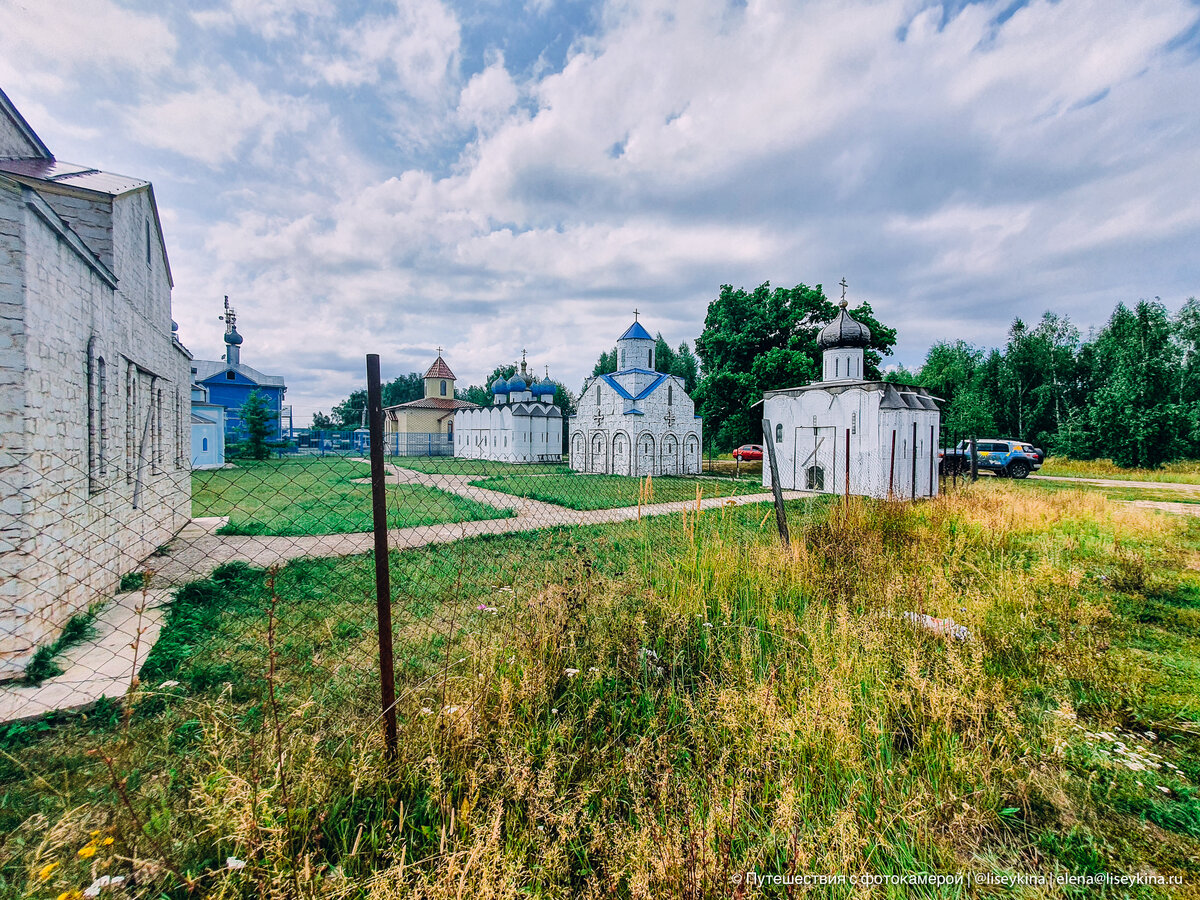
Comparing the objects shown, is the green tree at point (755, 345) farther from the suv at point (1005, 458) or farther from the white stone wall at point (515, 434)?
the white stone wall at point (515, 434)

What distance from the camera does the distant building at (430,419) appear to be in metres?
42.8

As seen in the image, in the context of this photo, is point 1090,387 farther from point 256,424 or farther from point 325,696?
point 256,424

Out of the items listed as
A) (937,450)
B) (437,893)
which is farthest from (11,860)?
(937,450)

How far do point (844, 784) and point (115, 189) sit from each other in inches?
379

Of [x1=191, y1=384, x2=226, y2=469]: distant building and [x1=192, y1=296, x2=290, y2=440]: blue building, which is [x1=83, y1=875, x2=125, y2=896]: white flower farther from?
[x1=192, y1=296, x2=290, y2=440]: blue building

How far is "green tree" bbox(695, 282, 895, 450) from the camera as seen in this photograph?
886 inches

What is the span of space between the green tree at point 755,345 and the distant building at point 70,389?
20863mm

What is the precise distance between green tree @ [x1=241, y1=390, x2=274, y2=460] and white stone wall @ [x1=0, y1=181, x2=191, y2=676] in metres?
23.1

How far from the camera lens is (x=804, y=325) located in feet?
80.3

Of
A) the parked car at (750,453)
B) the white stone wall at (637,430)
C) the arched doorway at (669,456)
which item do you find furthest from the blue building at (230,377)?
the parked car at (750,453)

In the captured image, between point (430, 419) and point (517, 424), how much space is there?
14.2m

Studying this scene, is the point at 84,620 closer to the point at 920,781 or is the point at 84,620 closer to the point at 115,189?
the point at 115,189

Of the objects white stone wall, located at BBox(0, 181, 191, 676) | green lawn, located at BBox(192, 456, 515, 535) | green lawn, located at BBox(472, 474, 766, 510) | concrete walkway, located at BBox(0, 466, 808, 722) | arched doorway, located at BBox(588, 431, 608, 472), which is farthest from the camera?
arched doorway, located at BBox(588, 431, 608, 472)

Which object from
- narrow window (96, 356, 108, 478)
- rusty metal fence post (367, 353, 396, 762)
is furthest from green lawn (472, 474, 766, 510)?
rusty metal fence post (367, 353, 396, 762)
